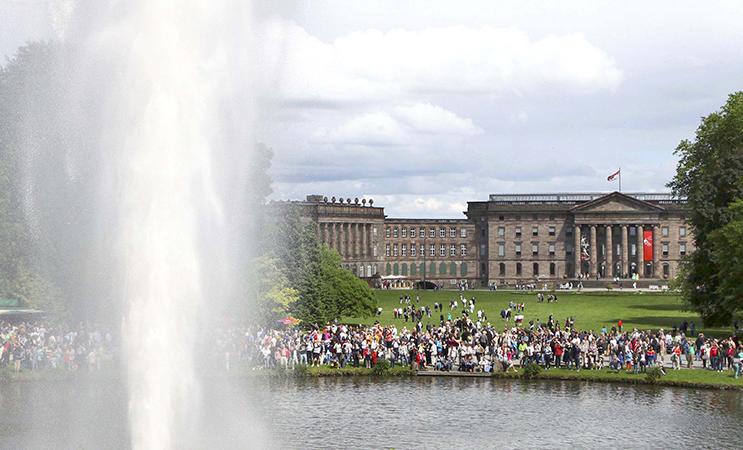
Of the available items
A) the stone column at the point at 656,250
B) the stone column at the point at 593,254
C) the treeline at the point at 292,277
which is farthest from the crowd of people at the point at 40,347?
the stone column at the point at 656,250

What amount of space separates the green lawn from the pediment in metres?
57.0

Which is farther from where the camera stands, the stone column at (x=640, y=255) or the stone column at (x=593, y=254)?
the stone column at (x=593, y=254)

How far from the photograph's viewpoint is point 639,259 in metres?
Answer: 192

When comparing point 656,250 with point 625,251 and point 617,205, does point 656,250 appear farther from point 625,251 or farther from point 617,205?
point 617,205

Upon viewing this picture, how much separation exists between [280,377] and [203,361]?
2393cm

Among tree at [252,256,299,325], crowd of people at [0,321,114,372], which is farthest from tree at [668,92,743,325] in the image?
crowd of people at [0,321,114,372]

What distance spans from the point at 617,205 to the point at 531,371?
148 metres

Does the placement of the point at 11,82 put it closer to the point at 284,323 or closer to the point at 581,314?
the point at 284,323

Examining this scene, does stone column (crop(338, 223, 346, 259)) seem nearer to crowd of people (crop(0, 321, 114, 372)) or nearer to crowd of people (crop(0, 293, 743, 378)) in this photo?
crowd of people (crop(0, 293, 743, 378))

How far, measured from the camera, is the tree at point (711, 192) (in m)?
70.0

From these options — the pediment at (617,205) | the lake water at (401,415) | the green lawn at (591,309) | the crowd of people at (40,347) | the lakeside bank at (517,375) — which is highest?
the pediment at (617,205)

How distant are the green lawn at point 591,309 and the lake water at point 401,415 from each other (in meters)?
32.7

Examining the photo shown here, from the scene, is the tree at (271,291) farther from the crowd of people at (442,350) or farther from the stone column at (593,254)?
the stone column at (593,254)

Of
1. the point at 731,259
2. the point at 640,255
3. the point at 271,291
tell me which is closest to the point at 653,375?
the point at 731,259
